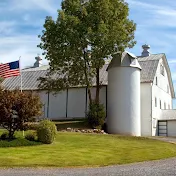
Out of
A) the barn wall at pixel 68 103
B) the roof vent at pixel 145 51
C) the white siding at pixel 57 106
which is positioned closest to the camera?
the barn wall at pixel 68 103

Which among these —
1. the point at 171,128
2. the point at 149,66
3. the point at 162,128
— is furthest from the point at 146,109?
the point at 149,66

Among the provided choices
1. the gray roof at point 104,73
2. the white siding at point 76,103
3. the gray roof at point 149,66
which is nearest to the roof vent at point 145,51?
the gray roof at point 104,73

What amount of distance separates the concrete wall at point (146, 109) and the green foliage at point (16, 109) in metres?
19.1

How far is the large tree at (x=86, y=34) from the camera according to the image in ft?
112

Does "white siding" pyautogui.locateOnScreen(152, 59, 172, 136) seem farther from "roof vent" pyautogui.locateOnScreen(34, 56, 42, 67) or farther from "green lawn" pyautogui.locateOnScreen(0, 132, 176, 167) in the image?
"roof vent" pyautogui.locateOnScreen(34, 56, 42, 67)

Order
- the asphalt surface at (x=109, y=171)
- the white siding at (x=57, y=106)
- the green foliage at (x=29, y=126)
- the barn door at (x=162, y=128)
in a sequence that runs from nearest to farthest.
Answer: the asphalt surface at (x=109, y=171) < the green foliage at (x=29, y=126) < the barn door at (x=162, y=128) < the white siding at (x=57, y=106)

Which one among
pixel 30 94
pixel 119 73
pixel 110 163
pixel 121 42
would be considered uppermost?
pixel 121 42

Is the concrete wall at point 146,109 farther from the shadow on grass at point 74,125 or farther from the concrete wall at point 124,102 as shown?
the shadow on grass at point 74,125

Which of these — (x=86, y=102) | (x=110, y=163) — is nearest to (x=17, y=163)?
(x=110, y=163)

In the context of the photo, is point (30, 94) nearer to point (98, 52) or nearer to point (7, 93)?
point (7, 93)

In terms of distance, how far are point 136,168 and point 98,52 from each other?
2189cm

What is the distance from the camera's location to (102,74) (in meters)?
44.0

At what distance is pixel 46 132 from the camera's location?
71.1 feet

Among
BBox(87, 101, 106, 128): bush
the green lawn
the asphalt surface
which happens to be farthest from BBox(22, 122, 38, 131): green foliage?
BBox(87, 101, 106, 128): bush
